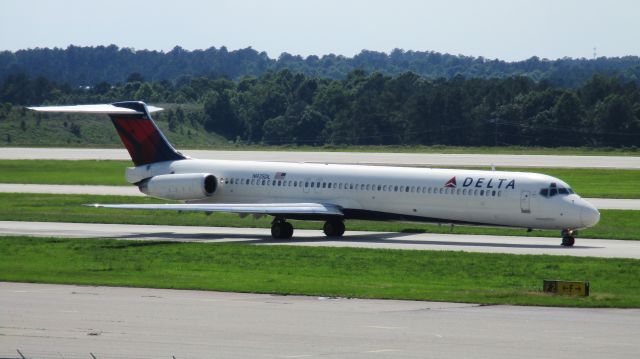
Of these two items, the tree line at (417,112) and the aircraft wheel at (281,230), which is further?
the tree line at (417,112)

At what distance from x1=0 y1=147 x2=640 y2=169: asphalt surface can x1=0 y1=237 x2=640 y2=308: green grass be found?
48517mm

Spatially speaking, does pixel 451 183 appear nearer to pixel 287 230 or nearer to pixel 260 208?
pixel 287 230

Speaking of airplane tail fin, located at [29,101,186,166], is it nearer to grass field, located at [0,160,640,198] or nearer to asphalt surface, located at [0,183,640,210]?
asphalt surface, located at [0,183,640,210]

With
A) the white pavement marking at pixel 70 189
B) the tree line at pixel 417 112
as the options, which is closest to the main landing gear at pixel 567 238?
the white pavement marking at pixel 70 189

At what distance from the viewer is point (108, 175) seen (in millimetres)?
80750

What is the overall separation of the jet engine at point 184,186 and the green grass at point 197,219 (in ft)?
9.40

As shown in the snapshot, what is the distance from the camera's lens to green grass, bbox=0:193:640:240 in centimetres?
4800

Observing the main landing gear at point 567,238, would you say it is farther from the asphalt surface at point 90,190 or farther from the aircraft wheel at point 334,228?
the asphalt surface at point 90,190

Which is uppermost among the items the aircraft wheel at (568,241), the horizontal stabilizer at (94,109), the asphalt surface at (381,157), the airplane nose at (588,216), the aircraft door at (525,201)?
the horizontal stabilizer at (94,109)

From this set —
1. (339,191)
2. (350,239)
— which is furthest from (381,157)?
(350,239)

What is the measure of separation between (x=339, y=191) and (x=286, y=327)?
69.2 feet

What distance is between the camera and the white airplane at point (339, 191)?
42.5m

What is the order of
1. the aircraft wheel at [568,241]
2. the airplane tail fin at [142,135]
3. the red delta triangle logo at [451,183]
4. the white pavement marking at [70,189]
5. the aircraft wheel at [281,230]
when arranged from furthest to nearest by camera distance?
the white pavement marking at [70,189] < the airplane tail fin at [142,135] < the aircraft wheel at [281,230] < the red delta triangle logo at [451,183] < the aircraft wheel at [568,241]

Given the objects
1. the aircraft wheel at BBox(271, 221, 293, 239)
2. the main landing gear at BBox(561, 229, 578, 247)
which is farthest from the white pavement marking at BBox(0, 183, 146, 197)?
the main landing gear at BBox(561, 229, 578, 247)
